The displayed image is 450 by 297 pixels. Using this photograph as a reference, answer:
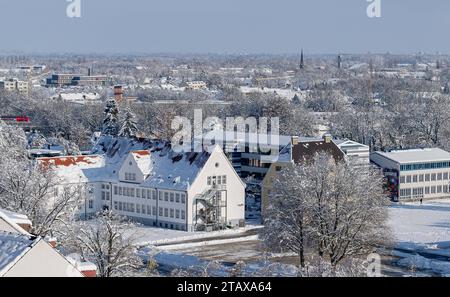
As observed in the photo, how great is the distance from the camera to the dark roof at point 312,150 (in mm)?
44906

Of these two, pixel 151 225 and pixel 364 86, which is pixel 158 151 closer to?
pixel 151 225

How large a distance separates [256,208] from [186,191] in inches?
281

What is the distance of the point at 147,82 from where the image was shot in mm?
191375

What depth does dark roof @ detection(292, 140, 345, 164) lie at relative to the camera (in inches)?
1768

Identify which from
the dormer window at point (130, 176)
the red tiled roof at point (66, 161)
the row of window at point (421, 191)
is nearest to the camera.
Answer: the dormer window at point (130, 176)

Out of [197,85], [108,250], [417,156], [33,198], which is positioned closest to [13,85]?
[197,85]

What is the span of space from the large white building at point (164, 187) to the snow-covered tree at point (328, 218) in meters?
8.57

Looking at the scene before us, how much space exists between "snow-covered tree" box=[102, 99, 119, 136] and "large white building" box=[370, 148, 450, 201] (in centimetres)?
2181

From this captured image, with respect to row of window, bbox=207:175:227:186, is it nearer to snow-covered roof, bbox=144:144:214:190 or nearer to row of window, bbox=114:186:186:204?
snow-covered roof, bbox=144:144:214:190

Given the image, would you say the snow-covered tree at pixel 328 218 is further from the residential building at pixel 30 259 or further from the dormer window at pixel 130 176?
the residential building at pixel 30 259

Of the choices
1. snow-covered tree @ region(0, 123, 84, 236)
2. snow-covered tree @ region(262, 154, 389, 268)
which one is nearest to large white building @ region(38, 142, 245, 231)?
snow-covered tree @ region(0, 123, 84, 236)

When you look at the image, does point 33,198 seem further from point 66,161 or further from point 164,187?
point 66,161

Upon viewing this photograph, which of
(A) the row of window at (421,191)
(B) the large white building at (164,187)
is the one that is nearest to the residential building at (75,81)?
(A) the row of window at (421,191)
